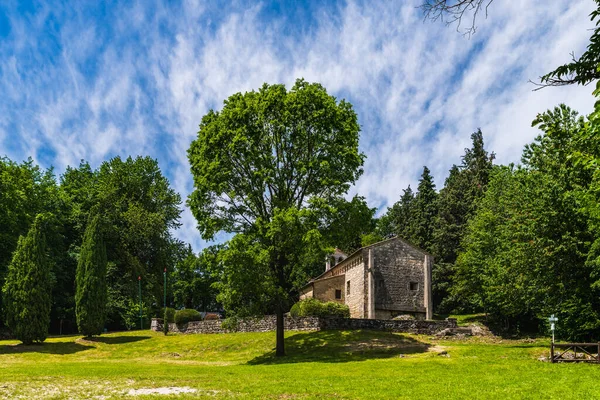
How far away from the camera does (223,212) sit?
29516 millimetres

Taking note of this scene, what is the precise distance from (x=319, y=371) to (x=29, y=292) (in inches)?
1040

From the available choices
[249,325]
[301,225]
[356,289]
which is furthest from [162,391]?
[356,289]

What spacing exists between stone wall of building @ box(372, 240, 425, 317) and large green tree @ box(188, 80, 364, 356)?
47.2ft

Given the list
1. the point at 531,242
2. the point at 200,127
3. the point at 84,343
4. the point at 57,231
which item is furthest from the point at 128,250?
the point at 531,242

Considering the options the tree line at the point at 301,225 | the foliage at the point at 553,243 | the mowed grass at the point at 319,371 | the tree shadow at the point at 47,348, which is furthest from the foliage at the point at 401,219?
the tree shadow at the point at 47,348

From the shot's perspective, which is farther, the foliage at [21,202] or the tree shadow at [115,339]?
the foliage at [21,202]

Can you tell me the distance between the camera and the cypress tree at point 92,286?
3984cm

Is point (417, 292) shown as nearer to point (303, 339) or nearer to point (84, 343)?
point (303, 339)

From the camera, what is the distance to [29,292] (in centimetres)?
3641

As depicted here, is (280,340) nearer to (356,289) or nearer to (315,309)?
(315,309)

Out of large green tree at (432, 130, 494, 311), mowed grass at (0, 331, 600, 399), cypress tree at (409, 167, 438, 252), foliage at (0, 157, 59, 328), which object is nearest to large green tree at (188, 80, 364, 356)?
mowed grass at (0, 331, 600, 399)

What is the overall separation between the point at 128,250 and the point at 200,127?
3142cm

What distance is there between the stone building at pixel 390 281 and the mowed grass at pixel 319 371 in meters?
9.53

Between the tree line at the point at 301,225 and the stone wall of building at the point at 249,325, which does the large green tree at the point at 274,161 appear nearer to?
the tree line at the point at 301,225
